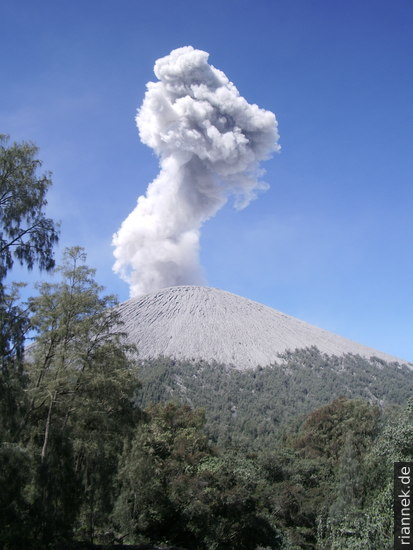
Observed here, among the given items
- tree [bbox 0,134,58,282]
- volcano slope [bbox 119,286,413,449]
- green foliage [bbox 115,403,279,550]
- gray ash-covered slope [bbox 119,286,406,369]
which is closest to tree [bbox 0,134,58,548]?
tree [bbox 0,134,58,282]

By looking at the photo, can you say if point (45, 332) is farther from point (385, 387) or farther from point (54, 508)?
point (385, 387)

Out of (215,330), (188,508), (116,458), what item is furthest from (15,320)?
(215,330)

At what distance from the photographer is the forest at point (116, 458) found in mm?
11227

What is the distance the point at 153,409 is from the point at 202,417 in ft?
13.5

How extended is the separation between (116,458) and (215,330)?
4089 inches

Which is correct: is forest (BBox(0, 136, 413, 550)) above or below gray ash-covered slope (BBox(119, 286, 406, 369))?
below

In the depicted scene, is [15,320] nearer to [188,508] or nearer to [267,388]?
[188,508]

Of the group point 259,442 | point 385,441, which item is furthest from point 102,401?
point 259,442

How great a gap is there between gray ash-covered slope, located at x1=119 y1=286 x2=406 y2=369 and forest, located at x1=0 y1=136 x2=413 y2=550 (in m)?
66.1

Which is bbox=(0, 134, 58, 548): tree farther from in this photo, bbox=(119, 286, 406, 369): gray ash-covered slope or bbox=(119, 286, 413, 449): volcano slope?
bbox=(119, 286, 406, 369): gray ash-covered slope

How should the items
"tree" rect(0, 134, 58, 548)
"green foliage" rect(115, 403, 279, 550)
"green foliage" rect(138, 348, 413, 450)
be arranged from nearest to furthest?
"tree" rect(0, 134, 58, 548), "green foliage" rect(115, 403, 279, 550), "green foliage" rect(138, 348, 413, 450)

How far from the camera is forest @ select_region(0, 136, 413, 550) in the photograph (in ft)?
36.8

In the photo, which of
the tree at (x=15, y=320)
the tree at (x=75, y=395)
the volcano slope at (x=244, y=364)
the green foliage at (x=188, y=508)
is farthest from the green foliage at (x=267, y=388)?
the tree at (x=15, y=320)

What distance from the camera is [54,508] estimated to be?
41.1 feet
